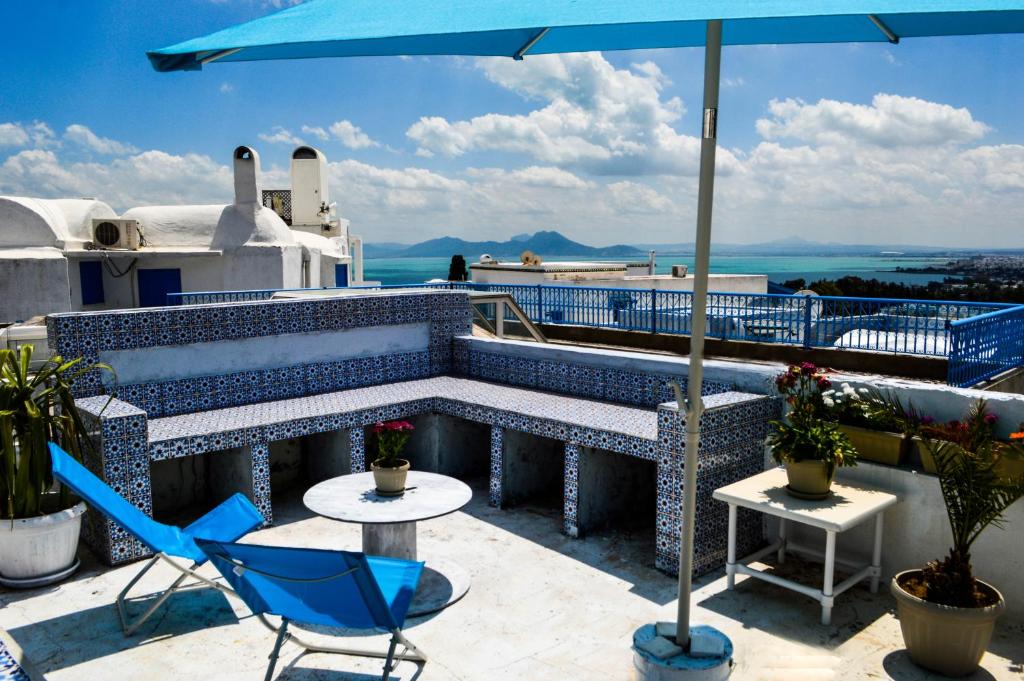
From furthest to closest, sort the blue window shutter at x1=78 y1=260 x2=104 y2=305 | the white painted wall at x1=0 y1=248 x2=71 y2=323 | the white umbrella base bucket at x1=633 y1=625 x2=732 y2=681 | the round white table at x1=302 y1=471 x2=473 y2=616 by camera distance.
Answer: the blue window shutter at x1=78 y1=260 x2=104 y2=305 → the white painted wall at x1=0 y1=248 x2=71 y2=323 → the round white table at x1=302 y1=471 x2=473 y2=616 → the white umbrella base bucket at x1=633 y1=625 x2=732 y2=681

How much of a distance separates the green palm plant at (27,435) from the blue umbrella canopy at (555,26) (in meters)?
2.67

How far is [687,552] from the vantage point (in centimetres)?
340

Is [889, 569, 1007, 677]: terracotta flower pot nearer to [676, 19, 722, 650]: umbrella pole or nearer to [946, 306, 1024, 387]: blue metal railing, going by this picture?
[676, 19, 722, 650]: umbrella pole

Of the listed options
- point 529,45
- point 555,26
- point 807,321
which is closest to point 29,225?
point 807,321

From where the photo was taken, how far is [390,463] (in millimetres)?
4949

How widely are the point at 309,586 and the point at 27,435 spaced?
8.39ft

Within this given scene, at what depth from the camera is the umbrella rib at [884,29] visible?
3.19 m

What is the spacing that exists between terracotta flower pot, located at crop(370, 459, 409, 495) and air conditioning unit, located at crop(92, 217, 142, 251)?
17.4 meters

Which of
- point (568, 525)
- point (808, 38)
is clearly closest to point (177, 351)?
point (568, 525)

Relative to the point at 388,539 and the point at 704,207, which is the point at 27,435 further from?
the point at 704,207

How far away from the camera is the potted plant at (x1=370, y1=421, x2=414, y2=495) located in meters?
4.90

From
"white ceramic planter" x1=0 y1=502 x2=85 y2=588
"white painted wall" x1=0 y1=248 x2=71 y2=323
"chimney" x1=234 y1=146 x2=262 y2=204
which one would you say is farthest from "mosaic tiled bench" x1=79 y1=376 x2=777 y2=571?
"chimney" x1=234 y1=146 x2=262 y2=204

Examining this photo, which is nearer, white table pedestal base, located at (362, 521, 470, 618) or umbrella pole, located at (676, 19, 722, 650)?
umbrella pole, located at (676, 19, 722, 650)

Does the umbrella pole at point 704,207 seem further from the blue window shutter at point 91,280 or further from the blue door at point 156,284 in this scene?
the blue window shutter at point 91,280
